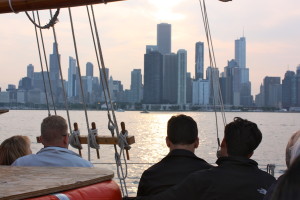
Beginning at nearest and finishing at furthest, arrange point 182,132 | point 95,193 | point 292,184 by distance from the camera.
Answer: point 292,184
point 95,193
point 182,132

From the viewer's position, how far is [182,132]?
2.52 metres

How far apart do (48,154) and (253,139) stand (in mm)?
1119

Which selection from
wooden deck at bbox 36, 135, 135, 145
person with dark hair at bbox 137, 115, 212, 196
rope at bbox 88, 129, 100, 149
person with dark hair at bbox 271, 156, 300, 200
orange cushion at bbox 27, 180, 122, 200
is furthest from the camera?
rope at bbox 88, 129, 100, 149

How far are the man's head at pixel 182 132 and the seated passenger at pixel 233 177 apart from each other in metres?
0.24

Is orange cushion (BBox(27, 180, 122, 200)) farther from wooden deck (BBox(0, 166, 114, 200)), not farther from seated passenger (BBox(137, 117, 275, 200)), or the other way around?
seated passenger (BBox(137, 117, 275, 200))

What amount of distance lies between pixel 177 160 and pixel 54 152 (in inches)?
27.8

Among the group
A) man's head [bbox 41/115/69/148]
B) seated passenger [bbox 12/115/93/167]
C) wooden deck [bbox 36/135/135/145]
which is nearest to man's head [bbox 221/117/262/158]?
seated passenger [bbox 12/115/93/167]

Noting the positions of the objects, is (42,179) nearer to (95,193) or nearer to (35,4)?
(95,193)

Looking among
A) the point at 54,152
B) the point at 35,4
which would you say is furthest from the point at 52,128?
the point at 35,4

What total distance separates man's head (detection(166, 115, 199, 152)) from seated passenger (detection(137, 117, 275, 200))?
243 millimetres

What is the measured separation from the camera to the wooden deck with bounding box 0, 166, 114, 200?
5.96 ft

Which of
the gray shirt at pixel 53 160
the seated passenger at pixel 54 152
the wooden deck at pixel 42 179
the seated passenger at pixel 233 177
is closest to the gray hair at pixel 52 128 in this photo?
the seated passenger at pixel 54 152

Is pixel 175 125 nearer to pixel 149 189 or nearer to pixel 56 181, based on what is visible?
pixel 149 189

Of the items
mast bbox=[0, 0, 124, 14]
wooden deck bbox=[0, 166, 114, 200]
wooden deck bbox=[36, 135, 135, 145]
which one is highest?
mast bbox=[0, 0, 124, 14]
